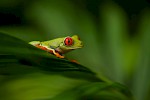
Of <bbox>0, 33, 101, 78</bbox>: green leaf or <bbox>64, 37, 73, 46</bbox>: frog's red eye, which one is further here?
<bbox>64, 37, 73, 46</bbox>: frog's red eye

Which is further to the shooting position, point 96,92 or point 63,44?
point 63,44

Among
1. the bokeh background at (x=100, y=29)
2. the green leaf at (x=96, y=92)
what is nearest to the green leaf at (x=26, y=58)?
the green leaf at (x=96, y=92)

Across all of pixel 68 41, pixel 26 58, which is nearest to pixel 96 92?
pixel 26 58

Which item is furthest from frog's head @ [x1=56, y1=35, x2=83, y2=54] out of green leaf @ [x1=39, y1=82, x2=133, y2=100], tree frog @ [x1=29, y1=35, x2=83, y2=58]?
green leaf @ [x1=39, y1=82, x2=133, y2=100]

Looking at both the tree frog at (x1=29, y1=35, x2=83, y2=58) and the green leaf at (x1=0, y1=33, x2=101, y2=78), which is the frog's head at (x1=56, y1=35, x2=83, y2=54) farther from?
the green leaf at (x1=0, y1=33, x2=101, y2=78)

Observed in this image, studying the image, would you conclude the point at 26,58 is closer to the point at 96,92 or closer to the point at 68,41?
the point at 96,92

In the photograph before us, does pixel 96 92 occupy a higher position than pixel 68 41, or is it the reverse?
pixel 68 41

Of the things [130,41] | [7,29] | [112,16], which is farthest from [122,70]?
[7,29]

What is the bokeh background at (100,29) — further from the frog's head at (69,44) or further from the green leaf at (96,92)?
the green leaf at (96,92)
